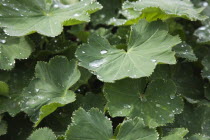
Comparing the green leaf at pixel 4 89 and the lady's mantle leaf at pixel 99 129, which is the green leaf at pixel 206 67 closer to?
the lady's mantle leaf at pixel 99 129

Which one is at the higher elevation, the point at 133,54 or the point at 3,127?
the point at 133,54

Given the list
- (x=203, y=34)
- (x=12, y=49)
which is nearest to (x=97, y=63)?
(x=12, y=49)

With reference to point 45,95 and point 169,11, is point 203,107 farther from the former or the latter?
point 45,95

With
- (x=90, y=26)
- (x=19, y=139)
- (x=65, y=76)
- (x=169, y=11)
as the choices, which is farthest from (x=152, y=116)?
(x=90, y=26)

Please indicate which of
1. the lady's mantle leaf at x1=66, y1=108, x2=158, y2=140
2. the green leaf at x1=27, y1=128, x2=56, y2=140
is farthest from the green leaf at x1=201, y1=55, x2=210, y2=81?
the green leaf at x1=27, y1=128, x2=56, y2=140

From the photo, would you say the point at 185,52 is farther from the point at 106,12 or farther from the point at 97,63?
the point at 106,12

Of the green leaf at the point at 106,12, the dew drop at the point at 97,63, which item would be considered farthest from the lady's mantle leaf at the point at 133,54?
the green leaf at the point at 106,12

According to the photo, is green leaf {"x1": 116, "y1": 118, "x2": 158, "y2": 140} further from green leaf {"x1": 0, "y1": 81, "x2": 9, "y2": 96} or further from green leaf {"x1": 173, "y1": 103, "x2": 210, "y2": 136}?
green leaf {"x1": 0, "y1": 81, "x2": 9, "y2": 96}
